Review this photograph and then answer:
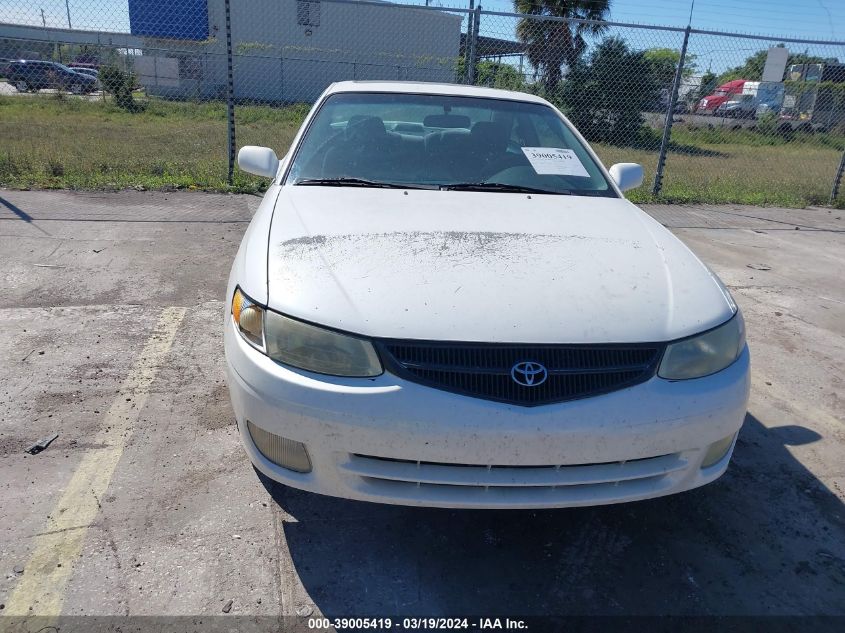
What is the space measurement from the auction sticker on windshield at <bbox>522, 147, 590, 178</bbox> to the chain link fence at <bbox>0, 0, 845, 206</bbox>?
449 centimetres

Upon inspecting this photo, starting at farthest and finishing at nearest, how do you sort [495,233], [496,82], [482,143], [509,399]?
[496,82] < [482,143] < [495,233] < [509,399]

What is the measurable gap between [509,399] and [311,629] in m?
0.96

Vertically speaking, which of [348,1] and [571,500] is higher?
[348,1]

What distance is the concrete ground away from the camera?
2262mm

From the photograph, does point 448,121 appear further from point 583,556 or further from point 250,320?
point 583,556

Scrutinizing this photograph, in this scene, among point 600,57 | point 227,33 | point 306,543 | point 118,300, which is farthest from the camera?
point 600,57

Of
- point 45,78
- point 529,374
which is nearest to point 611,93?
point 529,374

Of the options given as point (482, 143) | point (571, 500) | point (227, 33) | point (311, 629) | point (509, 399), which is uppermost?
point (227, 33)

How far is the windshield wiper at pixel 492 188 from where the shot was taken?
340 cm

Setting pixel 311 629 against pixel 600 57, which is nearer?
pixel 311 629

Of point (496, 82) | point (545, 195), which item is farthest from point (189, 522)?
point (496, 82)

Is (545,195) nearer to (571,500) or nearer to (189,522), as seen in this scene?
(571,500)

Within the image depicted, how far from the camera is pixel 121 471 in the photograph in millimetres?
2818

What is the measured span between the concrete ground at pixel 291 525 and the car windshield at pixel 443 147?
4.49 ft
